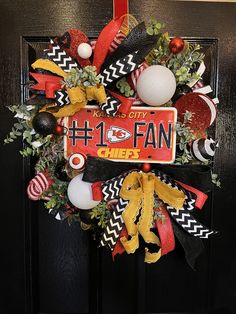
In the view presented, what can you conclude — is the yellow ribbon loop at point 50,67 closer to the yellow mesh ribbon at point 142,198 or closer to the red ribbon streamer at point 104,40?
the red ribbon streamer at point 104,40

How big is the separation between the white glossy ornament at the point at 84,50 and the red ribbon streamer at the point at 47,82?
0.20 ft

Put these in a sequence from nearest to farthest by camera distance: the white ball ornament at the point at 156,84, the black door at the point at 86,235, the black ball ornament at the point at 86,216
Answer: the white ball ornament at the point at 156,84, the black ball ornament at the point at 86,216, the black door at the point at 86,235

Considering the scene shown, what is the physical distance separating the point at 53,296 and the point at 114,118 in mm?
557

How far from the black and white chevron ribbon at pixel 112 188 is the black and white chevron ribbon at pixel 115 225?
0.8 inches

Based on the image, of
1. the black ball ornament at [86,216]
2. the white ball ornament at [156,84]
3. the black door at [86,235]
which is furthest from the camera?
the black door at [86,235]

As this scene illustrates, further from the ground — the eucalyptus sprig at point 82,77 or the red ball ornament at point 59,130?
the eucalyptus sprig at point 82,77

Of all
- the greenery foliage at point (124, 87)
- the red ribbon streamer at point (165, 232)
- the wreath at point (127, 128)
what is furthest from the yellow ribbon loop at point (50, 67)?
the red ribbon streamer at point (165, 232)

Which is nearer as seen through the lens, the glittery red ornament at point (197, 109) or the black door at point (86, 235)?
the glittery red ornament at point (197, 109)

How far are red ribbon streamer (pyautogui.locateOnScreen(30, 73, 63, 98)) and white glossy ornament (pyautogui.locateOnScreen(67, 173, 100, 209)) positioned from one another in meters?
0.16

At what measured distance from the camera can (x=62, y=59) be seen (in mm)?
645

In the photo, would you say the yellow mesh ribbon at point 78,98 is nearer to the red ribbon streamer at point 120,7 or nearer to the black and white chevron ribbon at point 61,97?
the black and white chevron ribbon at point 61,97

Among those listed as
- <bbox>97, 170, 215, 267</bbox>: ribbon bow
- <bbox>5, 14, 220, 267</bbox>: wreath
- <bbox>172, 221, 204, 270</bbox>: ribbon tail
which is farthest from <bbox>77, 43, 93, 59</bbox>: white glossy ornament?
<bbox>172, 221, 204, 270</bbox>: ribbon tail

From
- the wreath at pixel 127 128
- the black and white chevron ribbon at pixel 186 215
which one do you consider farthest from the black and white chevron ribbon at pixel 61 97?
the black and white chevron ribbon at pixel 186 215

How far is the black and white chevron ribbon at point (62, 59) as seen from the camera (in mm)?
644
